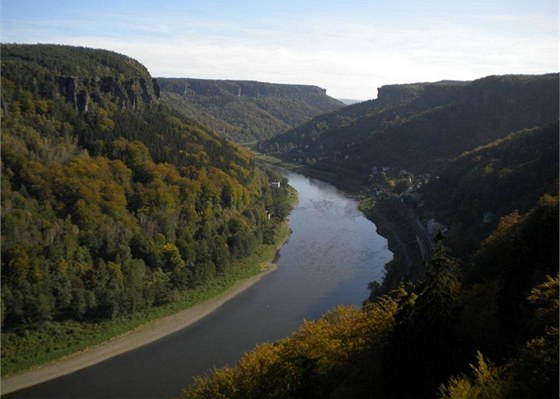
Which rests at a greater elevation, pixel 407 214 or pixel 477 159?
pixel 477 159

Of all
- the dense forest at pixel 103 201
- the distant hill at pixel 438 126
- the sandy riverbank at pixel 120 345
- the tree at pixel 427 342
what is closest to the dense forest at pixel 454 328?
the tree at pixel 427 342

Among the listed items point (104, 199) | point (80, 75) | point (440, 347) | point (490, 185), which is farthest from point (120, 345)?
point (80, 75)

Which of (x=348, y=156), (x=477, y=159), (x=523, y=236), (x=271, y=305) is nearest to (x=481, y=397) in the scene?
(x=523, y=236)

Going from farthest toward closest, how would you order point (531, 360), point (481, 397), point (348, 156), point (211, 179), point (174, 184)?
point (348, 156) < point (211, 179) < point (174, 184) < point (531, 360) < point (481, 397)

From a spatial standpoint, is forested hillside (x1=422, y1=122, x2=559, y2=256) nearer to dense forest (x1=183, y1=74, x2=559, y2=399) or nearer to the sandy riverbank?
dense forest (x1=183, y1=74, x2=559, y2=399)

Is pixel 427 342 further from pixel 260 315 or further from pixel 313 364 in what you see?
pixel 260 315

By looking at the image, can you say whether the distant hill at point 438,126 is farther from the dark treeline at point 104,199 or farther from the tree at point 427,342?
the tree at point 427,342

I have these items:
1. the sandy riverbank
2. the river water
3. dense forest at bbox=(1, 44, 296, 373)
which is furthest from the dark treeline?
the river water

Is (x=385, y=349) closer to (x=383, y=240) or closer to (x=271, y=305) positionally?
(x=271, y=305)
